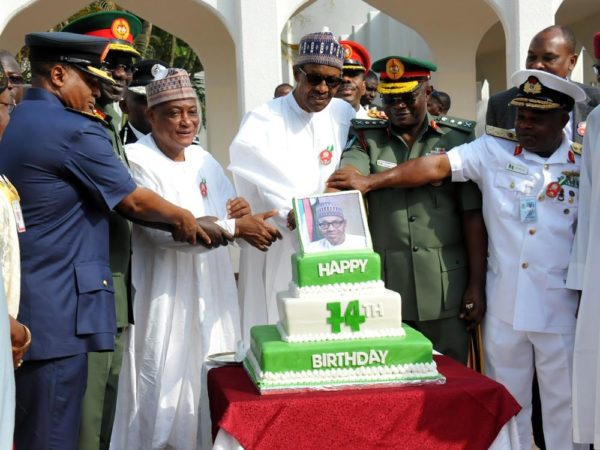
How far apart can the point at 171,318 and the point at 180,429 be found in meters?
0.55

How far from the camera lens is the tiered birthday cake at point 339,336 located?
135 inches

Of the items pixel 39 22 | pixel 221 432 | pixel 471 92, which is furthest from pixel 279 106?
pixel 471 92

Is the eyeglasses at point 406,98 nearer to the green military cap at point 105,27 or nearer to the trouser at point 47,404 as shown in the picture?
the green military cap at point 105,27

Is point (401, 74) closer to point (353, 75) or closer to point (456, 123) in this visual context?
point (456, 123)

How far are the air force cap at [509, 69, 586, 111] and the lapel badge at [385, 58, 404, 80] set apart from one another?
0.55m

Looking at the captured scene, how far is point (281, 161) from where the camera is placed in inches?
193

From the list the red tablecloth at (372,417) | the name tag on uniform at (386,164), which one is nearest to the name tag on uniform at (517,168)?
the name tag on uniform at (386,164)

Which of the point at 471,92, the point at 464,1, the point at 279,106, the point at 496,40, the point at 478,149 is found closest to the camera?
the point at 478,149

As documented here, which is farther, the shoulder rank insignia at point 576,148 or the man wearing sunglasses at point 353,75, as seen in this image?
the man wearing sunglasses at point 353,75

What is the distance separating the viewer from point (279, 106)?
16.6 ft

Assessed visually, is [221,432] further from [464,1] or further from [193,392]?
[464,1]

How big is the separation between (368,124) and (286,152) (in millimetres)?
510

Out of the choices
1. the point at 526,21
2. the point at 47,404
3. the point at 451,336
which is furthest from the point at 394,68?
the point at 526,21

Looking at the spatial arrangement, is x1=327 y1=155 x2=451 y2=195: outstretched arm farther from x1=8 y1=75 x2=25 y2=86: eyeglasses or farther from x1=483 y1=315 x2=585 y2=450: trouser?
x1=8 y1=75 x2=25 y2=86: eyeglasses
